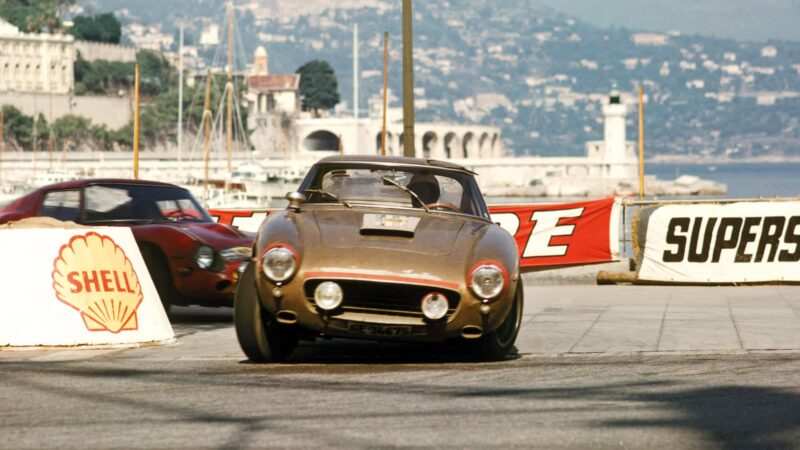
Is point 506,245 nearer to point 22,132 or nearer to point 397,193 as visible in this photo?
point 397,193

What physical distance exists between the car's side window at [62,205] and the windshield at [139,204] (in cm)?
10

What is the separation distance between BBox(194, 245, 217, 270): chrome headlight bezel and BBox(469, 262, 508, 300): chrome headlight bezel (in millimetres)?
5445

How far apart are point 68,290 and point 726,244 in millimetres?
11411

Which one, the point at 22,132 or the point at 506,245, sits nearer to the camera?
the point at 506,245

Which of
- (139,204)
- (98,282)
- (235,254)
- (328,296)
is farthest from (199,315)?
(328,296)

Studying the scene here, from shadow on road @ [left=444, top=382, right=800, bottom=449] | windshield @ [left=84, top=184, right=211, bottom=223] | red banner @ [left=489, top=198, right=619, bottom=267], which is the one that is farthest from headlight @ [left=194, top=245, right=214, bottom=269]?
red banner @ [left=489, top=198, right=619, bottom=267]

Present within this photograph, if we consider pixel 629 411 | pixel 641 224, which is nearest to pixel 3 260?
pixel 629 411

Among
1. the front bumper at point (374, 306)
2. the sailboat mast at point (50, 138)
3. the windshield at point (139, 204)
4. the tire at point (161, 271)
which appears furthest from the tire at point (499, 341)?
the sailboat mast at point (50, 138)

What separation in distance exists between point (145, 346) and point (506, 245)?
323cm

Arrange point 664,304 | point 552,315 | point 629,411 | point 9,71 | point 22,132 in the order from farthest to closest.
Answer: point 9,71, point 22,132, point 664,304, point 552,315, point 629,411

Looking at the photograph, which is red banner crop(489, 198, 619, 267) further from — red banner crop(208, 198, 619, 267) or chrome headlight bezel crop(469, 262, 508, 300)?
chrome headlight bezel crop(469, 262, 508, 300)

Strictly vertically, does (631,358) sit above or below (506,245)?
below

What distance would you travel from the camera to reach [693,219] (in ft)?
67.8

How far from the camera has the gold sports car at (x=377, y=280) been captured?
9734mm
